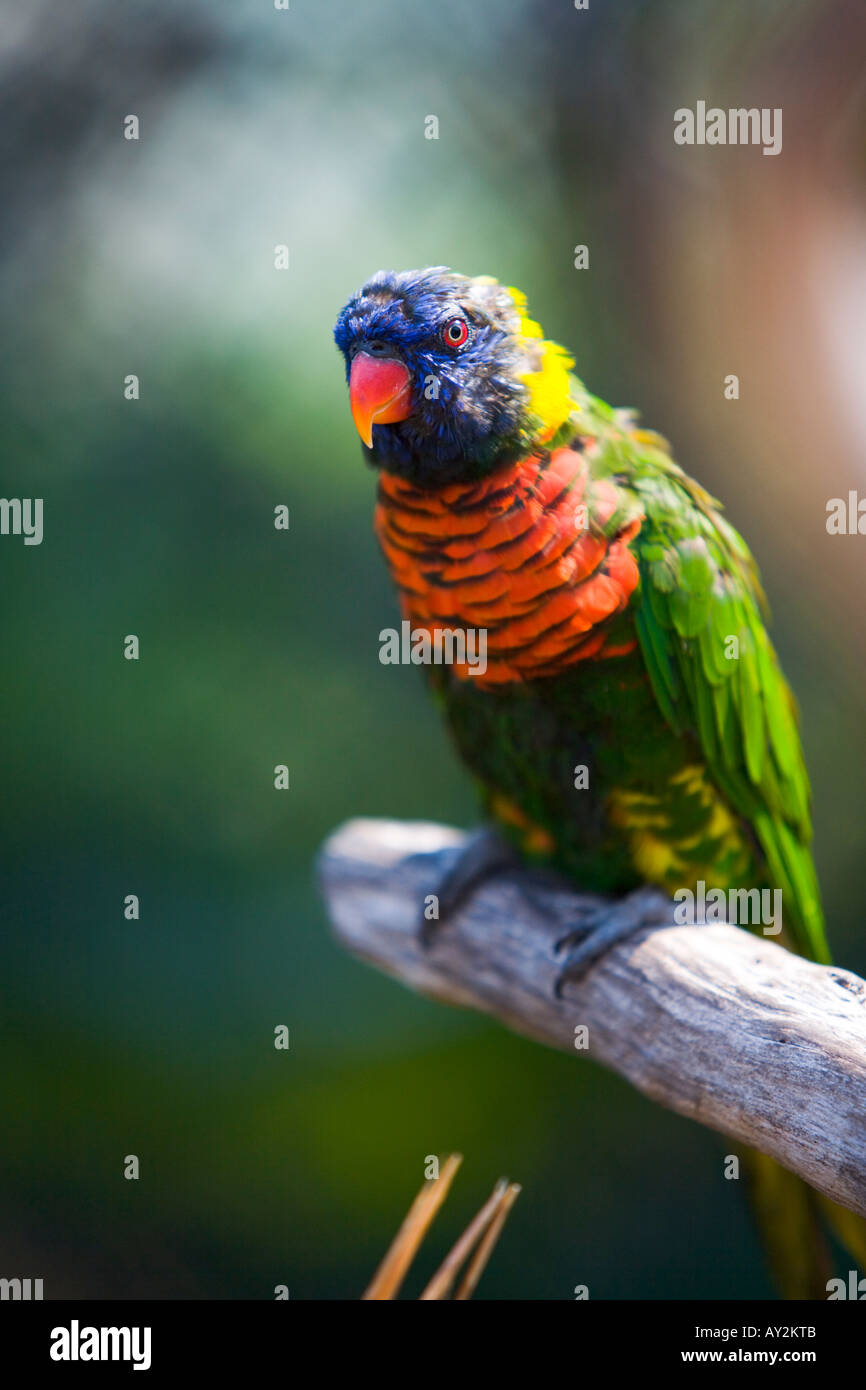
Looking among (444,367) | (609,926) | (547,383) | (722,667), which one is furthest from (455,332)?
(609,926)

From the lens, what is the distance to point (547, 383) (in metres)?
1.68

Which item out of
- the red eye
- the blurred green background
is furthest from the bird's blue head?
the blurred green background

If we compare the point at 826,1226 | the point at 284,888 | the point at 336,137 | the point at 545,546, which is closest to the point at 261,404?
the point at 336,137

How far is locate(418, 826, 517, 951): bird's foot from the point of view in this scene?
2.23m

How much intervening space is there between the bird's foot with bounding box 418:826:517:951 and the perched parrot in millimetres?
243

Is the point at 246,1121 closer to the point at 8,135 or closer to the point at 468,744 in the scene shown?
the point at 468,744

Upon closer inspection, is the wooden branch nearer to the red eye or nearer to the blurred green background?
the blurred green background

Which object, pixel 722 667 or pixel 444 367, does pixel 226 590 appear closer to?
pixel 444 367

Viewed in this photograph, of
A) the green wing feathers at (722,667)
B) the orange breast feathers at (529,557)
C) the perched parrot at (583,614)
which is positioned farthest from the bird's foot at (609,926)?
the orange breast feathers at (529,557)

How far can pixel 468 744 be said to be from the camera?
2041 mm

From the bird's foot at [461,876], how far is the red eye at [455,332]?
114 cm

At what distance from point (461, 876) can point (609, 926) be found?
45cm

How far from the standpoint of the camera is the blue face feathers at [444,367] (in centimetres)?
157

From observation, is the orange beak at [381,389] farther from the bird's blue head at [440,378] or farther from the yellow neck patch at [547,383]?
the yellow neck patch at [547,383]
